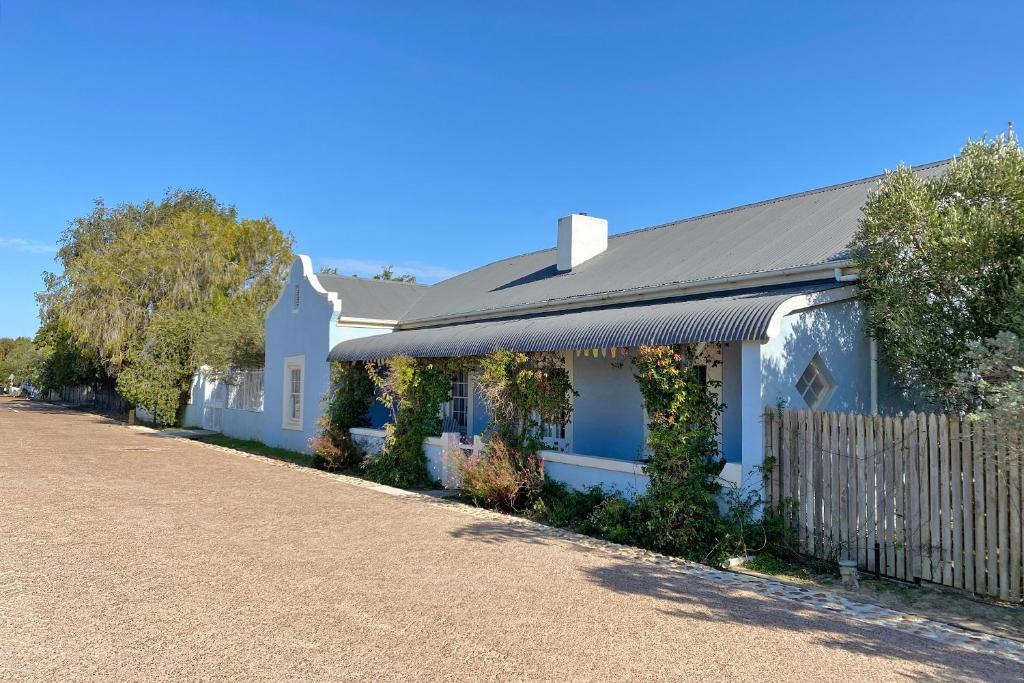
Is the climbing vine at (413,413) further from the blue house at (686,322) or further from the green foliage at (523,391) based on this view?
the green foliage at (523,391)

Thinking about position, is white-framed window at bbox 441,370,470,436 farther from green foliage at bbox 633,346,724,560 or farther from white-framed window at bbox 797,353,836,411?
white-framed window at bbox 797,353,836,411

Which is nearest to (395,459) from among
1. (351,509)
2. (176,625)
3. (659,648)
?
→ (351,509)

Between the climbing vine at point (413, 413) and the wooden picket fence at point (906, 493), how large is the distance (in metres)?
6.99

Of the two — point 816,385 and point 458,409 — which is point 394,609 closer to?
point 816,385

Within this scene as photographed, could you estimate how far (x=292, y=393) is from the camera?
20.0 meters

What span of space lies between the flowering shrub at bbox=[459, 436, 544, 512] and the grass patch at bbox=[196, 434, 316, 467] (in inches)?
272

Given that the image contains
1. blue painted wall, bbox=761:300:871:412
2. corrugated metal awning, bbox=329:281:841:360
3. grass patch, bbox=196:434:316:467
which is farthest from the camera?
grass patch, bbox=196:434:316:467

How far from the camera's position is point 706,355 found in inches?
414

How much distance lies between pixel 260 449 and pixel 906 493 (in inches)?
673

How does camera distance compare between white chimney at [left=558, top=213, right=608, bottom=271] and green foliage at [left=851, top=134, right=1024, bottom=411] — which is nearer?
green foliage at [left=851, top=134, right=1024, bottom=411]

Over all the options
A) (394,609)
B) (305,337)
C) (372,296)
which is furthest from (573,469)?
(372,296)

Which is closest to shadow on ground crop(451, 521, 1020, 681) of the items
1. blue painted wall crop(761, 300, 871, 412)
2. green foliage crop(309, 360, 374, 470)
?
blue painted wall crop(761, 300, 871, 412)

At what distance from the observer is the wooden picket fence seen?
260 inches

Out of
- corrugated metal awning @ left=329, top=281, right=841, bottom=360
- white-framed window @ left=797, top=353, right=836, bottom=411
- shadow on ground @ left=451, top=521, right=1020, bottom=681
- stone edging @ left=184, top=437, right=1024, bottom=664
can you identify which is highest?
corrugated metal awning @ left=329, top=281, right=841, bottom=360
